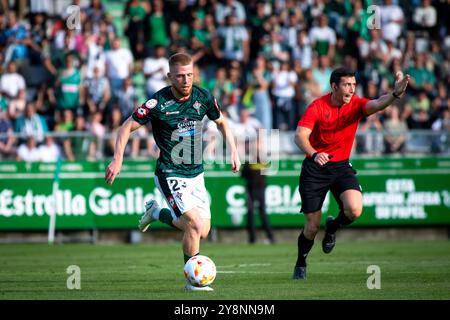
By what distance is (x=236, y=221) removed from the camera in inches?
1004

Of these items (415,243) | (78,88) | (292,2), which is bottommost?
(415,243)

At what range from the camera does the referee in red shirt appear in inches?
530

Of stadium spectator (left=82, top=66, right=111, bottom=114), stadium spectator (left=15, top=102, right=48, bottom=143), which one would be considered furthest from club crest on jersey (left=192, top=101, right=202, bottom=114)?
stadium spectator (left=82, top=66, right=111, bottom=114)

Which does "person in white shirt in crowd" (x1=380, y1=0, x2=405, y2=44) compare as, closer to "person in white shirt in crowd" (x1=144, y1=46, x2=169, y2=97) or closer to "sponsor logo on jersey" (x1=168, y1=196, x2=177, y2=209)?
"person in white shirt in crowd" (x1=144, y1=46, x2=169, y2=97)

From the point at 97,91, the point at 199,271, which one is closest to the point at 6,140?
the point at 97,91

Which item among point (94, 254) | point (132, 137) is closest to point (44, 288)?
point (94, 254)

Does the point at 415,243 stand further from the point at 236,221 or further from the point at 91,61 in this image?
the point at 91,61

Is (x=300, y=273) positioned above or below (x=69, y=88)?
below

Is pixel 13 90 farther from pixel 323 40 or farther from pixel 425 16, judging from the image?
pixel 425 16

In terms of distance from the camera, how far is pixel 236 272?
48.9 ft

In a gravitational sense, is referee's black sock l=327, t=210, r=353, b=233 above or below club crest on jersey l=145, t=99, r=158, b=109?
below

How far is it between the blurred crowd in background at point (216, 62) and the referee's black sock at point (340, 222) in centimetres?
1098

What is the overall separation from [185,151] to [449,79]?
17.2 m

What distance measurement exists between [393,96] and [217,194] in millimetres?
12638
